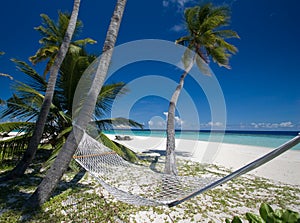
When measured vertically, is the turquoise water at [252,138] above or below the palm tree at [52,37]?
below

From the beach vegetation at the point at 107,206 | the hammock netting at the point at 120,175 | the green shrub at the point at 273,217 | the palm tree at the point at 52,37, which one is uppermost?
the palm tree at the point at 52,37

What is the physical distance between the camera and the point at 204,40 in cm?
408

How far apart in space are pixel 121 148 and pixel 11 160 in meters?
1.99

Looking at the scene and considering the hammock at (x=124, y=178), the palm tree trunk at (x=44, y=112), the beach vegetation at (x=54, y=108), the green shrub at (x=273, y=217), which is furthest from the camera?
the beach vegetation at (x=54, y=108)

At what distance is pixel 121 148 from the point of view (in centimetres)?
374

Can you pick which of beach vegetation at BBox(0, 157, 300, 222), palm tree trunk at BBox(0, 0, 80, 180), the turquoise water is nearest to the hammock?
beach vegetation at BBox(0, 157, 300, 222)

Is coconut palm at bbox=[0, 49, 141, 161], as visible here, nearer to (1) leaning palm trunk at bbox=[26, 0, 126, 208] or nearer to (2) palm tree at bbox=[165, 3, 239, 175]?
(1) leaning palm trunk at bbox=[26, 0, 126, 208]

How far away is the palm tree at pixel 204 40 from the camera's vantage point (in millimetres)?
3910

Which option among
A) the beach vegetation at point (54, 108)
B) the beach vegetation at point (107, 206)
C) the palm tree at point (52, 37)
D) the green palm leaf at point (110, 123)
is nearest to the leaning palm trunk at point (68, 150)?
the beach vegetation at point (107, 206)

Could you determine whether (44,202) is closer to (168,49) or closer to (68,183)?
(68,183)

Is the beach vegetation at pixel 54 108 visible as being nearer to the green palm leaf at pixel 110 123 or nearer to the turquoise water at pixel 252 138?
the green palm leaf at pixel 110 123

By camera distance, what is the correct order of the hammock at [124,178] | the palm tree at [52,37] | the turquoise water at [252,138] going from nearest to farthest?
the hammock at [124,178], the palm tree at [52,37], the turquoise water at [252,138]

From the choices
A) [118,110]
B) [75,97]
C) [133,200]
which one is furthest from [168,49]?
[133,200]

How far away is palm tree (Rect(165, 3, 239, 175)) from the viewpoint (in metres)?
3.91
